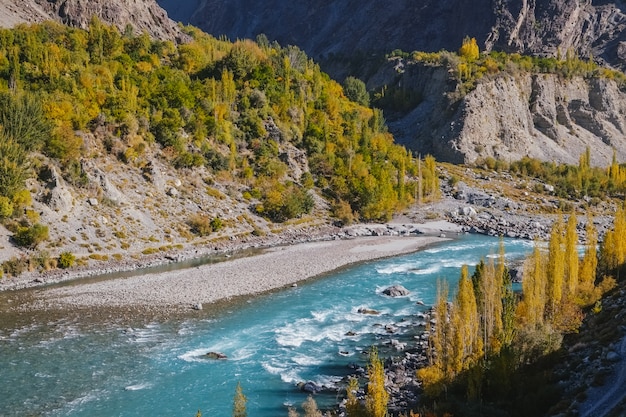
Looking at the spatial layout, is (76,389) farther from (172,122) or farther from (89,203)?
(172,122)

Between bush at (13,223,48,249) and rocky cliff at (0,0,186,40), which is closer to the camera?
bush at (13,223,48,249)

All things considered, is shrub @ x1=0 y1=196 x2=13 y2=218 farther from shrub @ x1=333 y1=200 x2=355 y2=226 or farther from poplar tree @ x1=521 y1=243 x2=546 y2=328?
poplar tree @ x1=521 y1=243 x2=546 y2=328

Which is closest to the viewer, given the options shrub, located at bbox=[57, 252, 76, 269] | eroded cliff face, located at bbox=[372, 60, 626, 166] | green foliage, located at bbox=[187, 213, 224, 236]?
shrub, located at bbox=[57, 252, 76, 269]

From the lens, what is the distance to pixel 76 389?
23.0m

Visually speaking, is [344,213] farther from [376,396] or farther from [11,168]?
[376,396]

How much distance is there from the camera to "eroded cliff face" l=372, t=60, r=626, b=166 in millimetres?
110562

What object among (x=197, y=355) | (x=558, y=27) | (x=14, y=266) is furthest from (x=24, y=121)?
(x=558, y=27)

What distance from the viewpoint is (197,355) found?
2720 cm


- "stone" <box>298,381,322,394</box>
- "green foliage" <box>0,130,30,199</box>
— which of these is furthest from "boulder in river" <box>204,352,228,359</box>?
"green foliage" <box>0,130,30,199</box>

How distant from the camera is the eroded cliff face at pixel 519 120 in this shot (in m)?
111

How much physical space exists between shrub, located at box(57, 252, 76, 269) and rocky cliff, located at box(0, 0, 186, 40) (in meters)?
52.4

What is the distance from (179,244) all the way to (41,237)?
12.8 m

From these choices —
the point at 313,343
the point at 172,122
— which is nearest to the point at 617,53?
the point at 172,122

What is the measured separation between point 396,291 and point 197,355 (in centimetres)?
1703
